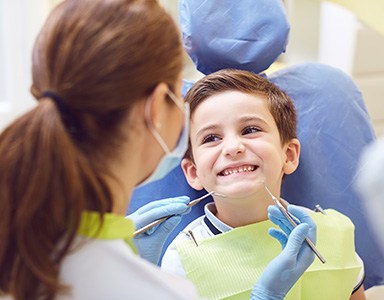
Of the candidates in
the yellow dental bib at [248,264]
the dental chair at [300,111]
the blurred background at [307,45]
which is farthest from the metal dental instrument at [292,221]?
the blurred background at [307,45]

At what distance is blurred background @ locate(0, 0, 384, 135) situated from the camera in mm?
2840

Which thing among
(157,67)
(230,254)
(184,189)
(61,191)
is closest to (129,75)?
(157,67)

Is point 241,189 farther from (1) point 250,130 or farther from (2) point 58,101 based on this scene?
(2) point 58,101

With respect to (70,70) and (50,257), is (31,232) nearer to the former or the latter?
(50,257)

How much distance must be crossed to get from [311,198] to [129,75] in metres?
0.93

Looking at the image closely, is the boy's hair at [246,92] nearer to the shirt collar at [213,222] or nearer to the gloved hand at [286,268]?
the shirt collar at [213,222]

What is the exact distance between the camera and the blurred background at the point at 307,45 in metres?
2.84

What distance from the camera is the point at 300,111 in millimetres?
1914

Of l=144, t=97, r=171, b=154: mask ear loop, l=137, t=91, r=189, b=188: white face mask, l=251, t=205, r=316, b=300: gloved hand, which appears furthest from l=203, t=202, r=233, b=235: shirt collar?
l=144, t=97, r=171, b=154: mask ear loop

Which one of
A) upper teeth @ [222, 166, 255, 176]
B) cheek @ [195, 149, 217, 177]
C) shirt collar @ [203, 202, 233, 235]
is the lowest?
shirt collar @ [203, 202, 233, 235]

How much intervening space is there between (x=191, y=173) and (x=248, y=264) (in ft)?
0.83

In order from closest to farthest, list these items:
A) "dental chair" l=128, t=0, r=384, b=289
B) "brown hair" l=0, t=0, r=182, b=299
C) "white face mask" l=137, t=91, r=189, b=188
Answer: "brown hair" l=0, t=0, r=182, b=299, "white face mask" l=137, t=91, r=189, b=188, "dental chair" l=128, t=0, r=384, b=289

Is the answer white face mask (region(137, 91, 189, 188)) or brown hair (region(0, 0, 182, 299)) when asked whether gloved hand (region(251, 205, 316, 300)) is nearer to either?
white face mask (region(137, 91, 189, 188))

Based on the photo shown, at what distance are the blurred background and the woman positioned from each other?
1.75 m
